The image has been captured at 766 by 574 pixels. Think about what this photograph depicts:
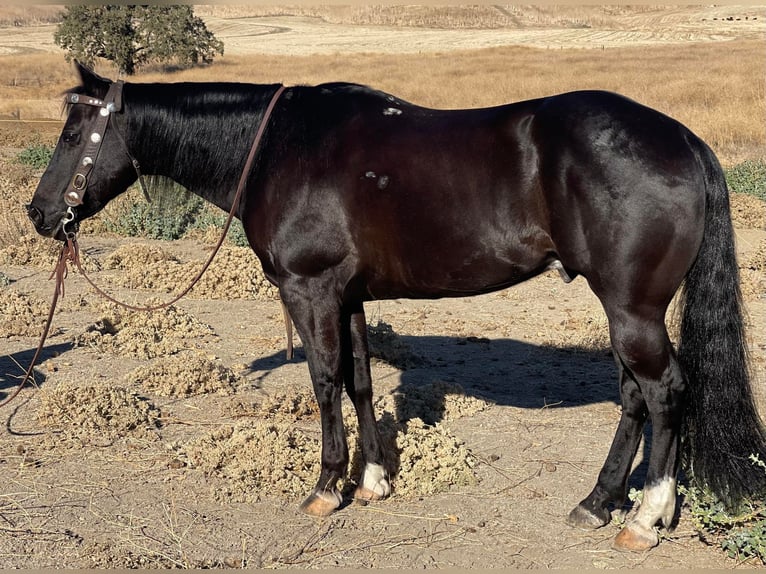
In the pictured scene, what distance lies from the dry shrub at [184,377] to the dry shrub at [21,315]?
5.59 feet

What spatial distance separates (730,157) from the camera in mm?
17812

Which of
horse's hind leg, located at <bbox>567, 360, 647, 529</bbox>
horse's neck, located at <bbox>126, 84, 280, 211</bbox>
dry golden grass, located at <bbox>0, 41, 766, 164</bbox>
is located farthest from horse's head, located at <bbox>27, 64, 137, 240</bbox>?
dry golden grass, located at <bbox>0, 41, 766, 164</bbox>

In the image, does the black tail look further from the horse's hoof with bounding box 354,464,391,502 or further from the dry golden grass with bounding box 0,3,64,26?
the dry golden grass with bounding box 0,3,64,26

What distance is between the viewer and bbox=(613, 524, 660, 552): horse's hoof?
166 inches

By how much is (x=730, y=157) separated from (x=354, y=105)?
15207mm

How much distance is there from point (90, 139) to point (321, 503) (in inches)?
91.9

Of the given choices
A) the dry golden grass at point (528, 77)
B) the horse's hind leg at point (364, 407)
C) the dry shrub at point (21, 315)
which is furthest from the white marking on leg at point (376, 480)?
the dry golden grass at point (528, 77)

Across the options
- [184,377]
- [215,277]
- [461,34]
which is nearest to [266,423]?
[184,377]

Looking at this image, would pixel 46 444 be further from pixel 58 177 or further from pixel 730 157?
pixel 730 157

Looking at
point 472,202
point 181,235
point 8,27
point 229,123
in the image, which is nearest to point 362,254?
point 472,202

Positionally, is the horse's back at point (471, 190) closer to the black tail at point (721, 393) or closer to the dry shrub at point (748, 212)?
the black tail at point (721, 393)

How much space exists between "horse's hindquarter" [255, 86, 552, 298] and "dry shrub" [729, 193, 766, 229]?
8656 millimetres

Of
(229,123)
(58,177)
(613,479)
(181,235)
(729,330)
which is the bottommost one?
(181,235)

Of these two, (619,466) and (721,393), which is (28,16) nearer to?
(619,466)
